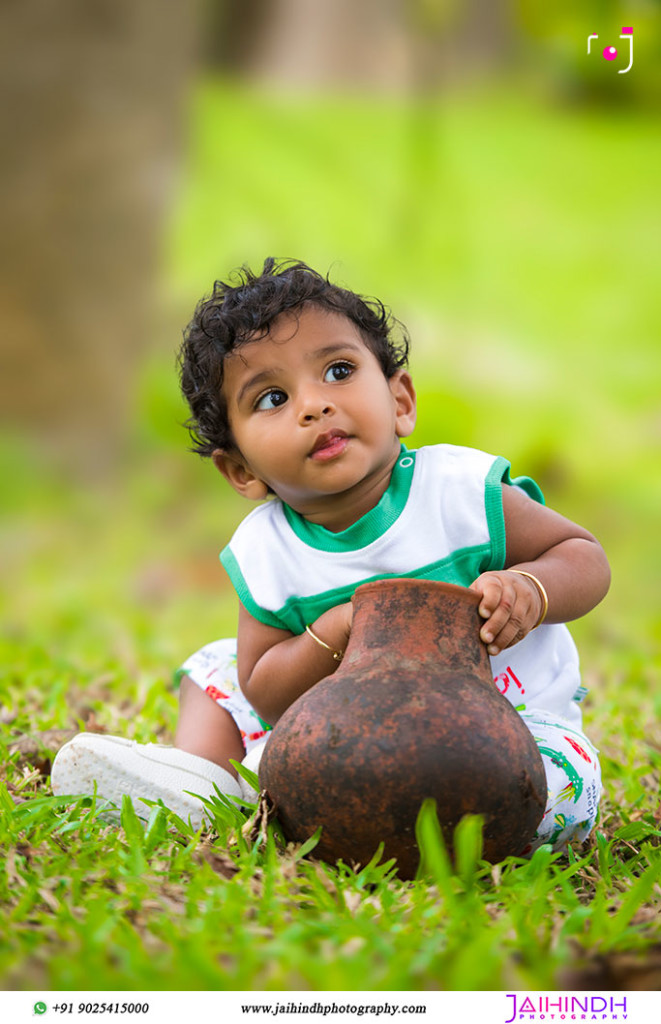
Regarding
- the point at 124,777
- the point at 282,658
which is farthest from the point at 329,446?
the point at 124,777

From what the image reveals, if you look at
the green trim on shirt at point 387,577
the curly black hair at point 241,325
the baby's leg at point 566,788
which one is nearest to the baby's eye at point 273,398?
the curly black hair at point 241,325

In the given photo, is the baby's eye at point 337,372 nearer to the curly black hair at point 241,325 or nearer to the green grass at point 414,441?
the curly black hair at point 241,325

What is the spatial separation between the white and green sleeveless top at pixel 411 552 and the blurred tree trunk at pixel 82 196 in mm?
6377

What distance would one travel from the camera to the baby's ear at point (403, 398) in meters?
2.25

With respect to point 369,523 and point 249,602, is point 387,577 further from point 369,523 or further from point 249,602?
point 249,602

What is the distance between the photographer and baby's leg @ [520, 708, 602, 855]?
1.90 m

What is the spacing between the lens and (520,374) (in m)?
9.30

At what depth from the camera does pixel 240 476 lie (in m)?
2.28

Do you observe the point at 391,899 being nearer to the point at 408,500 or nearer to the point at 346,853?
the point at 346,853

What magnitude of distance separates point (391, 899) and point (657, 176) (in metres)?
11.6

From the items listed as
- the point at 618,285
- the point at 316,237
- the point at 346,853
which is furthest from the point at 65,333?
the point at 346,853

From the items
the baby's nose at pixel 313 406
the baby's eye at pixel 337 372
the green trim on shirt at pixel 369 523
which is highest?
the baby's eye at pixel 337 372

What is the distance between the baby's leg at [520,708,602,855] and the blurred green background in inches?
46.4
